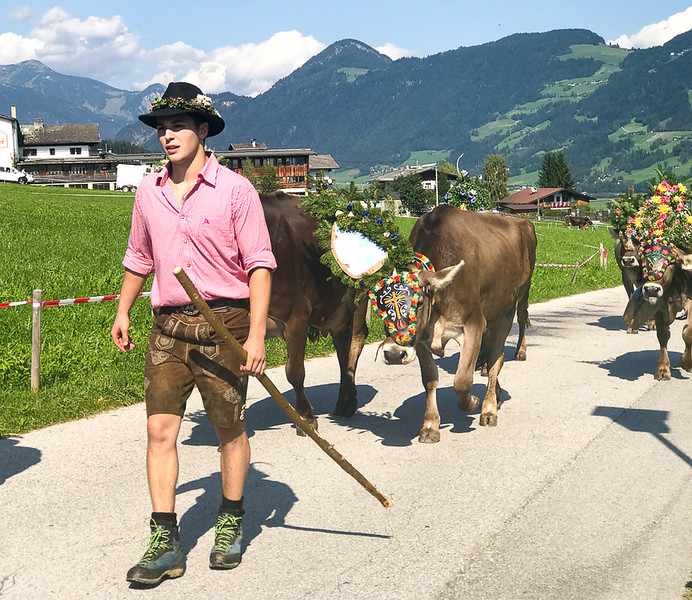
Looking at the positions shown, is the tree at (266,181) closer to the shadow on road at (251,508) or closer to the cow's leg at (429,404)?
the cow's leg at (429,404)

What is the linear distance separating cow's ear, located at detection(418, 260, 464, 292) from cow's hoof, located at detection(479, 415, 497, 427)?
1646 mm

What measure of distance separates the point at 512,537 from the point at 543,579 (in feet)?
1.98

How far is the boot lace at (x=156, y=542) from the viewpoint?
Answer: 4375mm

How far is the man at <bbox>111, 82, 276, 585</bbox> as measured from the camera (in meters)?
4.48

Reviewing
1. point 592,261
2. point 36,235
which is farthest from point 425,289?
point 592,261

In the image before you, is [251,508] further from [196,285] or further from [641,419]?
[641,419]

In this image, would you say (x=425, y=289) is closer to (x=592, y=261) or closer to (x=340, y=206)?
(x=340, y=206)

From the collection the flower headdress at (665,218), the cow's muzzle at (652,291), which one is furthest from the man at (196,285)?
the flower headdress at (665,218)

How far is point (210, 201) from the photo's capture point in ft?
14.7

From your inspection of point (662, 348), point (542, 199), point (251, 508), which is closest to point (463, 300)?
point (251, 508)

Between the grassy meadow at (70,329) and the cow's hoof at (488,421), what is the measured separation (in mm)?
3467

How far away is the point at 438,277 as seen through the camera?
7051 millimetres

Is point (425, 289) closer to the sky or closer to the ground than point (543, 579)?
closer to the sky

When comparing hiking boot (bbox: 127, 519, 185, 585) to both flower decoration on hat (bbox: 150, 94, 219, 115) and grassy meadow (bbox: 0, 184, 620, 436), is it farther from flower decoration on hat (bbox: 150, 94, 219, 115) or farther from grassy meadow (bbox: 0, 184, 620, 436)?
grassy meadow (bbox: 0, 184, 620, 436)
